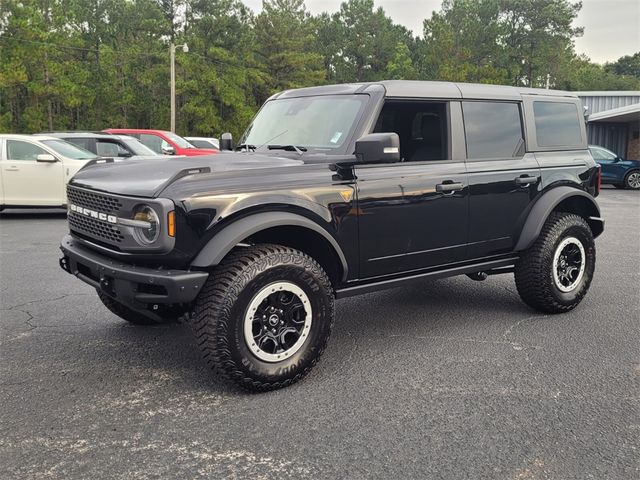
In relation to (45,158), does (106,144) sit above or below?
above

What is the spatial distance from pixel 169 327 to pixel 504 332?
2.68 m

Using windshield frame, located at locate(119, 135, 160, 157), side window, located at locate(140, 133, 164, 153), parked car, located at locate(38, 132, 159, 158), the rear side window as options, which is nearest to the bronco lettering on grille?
the rear side window

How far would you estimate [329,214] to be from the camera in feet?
12.4

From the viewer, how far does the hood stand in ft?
11.0

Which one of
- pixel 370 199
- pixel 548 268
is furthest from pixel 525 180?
pixel 370 199

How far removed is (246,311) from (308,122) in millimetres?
1645

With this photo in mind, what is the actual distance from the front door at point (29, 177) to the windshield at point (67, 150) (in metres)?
0.20

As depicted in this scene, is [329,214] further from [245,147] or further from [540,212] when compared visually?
[540,212]

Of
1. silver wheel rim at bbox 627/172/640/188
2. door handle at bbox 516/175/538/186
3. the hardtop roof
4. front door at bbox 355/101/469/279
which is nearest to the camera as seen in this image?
front door at bbox 355/101/469/279

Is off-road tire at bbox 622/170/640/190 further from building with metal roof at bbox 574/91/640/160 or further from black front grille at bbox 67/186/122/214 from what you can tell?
black front grille at bbox 67/186/122/214

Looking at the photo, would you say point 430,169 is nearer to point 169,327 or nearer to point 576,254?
point 576,254

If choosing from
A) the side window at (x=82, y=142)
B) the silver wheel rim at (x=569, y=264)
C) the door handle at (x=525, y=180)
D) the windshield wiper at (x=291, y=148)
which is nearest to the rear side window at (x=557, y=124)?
the door handle at (x=525, y=180)

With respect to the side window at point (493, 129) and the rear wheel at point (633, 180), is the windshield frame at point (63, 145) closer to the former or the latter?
the side window at point (493, 129)

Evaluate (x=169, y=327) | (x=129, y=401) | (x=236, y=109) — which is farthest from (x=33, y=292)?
(x=236, y=109)
